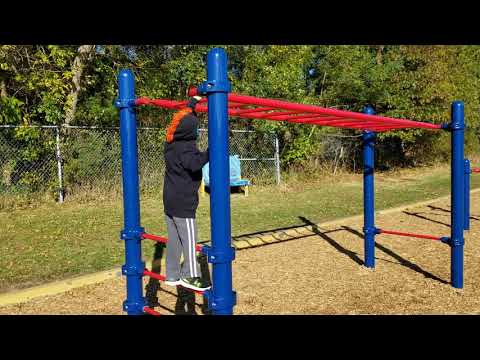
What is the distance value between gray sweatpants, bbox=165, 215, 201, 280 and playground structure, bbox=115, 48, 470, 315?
0.07m

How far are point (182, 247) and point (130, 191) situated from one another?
1.67 feet

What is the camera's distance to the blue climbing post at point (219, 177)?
2137mm

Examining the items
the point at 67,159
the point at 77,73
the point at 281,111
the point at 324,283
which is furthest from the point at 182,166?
the point at 77,73

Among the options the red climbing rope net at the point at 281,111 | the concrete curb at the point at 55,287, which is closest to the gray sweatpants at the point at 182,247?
the red climbing rope net at the point at 281,111

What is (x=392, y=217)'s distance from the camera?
758cm

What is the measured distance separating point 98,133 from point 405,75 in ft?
33.5

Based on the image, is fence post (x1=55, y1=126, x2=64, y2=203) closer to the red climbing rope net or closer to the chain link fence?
the chain link fence

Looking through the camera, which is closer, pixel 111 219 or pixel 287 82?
pixel 111 219

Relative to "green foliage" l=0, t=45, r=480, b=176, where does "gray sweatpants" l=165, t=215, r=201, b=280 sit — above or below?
below

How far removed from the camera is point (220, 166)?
215cm

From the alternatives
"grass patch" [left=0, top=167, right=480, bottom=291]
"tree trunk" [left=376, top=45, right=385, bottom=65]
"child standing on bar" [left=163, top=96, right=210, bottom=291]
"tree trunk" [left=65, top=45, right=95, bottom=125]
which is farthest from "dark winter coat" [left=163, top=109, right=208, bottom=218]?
"tree trunk" [left=376, top=45, right=385, bottom=65]

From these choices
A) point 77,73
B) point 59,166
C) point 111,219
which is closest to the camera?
point 111,219

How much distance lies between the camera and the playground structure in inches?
84.7

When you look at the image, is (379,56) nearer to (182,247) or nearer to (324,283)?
(324,283)
